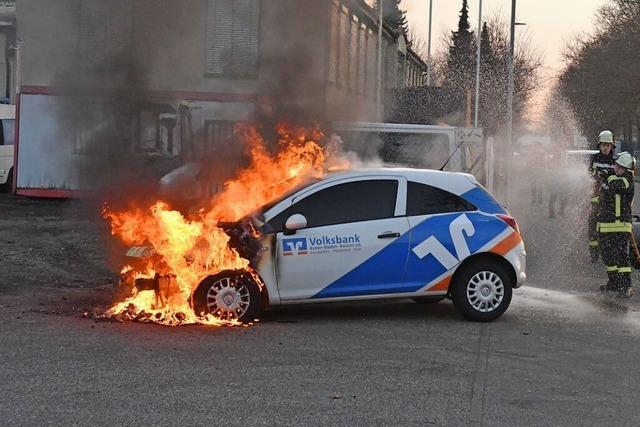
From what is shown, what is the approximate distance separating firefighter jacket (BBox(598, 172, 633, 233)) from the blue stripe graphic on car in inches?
109

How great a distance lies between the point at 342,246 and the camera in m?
8.32

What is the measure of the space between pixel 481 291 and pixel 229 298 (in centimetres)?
233

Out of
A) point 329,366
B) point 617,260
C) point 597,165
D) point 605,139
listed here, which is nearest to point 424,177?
point 329,366

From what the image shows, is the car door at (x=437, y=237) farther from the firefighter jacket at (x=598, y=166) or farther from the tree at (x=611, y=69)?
the tree at (x=611, y=69)

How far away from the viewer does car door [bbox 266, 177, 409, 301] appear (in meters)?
8.29

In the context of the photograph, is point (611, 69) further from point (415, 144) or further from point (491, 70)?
point (415, 144)

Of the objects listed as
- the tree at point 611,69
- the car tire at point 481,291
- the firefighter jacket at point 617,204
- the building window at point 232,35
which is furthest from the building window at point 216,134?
the tree at point 611,69

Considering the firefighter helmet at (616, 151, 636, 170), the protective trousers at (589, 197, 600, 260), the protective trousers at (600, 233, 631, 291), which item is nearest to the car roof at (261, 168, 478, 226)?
the protective trousers at (600, 233, 631, 291)

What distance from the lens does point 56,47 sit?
11219 millimetres

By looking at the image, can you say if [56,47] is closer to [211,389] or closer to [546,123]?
[211,389]

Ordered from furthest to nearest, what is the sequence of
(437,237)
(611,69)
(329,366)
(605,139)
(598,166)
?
(611,69) < (605,139) < (598,166) < (437,237) < (329,366)

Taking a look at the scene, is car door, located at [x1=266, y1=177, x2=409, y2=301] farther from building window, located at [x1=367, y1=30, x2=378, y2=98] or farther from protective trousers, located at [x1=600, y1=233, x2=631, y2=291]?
building window, located at [x1=367, y1=30, x2=378, y2=98]

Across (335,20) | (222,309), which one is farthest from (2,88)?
(222,309)

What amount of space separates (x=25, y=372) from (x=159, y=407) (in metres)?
1.33
